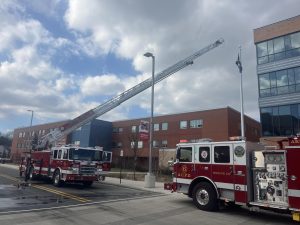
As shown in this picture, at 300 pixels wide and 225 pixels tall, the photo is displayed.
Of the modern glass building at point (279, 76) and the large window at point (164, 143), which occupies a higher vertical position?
the modern glass building at point (279, 76)

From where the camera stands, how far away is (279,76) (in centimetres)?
3259

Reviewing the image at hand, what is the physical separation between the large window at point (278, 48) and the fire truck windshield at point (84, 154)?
846 inches

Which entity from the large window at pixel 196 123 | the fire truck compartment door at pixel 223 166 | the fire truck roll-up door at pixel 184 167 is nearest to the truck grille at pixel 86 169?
the fire truck roll-up door at pixel 184 167

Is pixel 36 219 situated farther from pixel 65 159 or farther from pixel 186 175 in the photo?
pixel 65 159

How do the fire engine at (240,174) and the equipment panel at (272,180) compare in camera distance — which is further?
the equipment panel at (272,180)

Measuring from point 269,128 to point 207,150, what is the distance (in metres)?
21.6

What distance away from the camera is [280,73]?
32.5m

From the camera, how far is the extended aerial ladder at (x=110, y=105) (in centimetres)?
2741

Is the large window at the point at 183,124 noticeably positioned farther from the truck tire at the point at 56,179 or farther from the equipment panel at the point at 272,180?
the equipment panel at the point at 272,180

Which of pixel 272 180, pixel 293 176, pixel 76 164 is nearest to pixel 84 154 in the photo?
pixel 76 164

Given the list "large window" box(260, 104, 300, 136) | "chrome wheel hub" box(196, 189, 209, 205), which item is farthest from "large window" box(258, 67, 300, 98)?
"chrome wheel hub" box(196, 189, 209, 205)

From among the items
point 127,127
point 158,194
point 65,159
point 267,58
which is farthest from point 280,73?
point 127,127

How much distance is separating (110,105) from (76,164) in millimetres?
11172

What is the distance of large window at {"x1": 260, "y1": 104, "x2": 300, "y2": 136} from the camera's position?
30.8 metres
